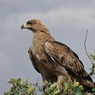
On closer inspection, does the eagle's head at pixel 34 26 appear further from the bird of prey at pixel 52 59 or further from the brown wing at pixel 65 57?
the brown wing at pixel 65 57

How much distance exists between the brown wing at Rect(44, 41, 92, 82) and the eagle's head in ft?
1.94

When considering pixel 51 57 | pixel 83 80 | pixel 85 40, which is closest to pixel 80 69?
pixel 83 80

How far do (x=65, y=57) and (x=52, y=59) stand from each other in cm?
57

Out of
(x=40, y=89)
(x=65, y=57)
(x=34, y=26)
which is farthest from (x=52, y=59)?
(x=40, y=89)

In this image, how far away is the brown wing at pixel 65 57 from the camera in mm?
9297

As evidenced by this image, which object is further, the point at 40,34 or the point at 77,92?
the point at 40,34

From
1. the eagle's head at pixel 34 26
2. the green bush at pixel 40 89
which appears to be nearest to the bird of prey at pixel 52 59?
the eagle's head at pixel 34 26

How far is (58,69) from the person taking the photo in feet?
30.3

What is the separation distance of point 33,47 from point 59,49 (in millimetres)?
818

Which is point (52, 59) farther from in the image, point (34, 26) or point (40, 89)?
point (40, 89)

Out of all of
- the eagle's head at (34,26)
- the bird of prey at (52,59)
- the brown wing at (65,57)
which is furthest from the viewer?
the eagle's head at (34,26)

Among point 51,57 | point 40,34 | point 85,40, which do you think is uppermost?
point 40,34

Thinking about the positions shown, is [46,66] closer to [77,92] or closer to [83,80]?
[83,80]

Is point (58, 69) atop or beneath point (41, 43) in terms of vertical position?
beneath
